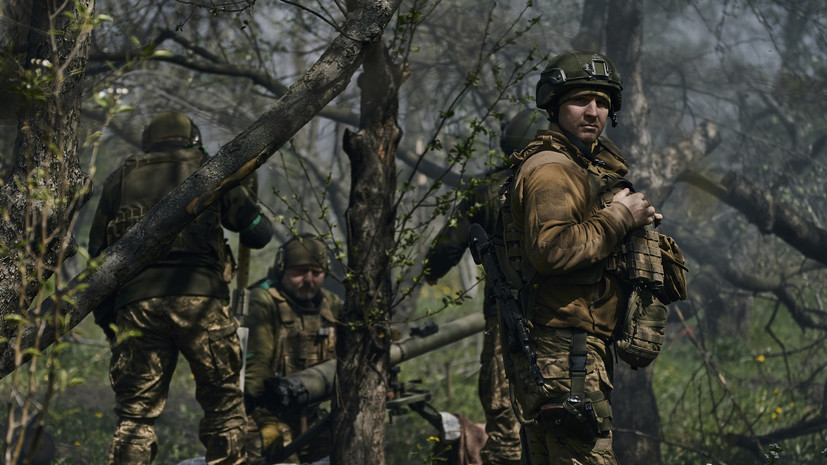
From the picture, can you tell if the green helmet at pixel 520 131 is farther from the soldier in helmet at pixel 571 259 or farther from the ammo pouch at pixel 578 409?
the ammo pouch at pixel 578 409

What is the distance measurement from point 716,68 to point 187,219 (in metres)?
8.37

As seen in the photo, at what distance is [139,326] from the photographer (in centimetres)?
466

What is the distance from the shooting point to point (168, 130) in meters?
5.10

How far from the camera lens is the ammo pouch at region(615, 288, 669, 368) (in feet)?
10.8

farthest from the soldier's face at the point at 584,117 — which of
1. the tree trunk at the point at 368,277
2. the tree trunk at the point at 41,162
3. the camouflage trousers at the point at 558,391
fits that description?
the tree trunk at the point at 41,162

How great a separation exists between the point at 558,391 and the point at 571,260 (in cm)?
50

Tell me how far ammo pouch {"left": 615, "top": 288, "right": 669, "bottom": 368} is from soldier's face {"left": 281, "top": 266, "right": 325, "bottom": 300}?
11.4ft

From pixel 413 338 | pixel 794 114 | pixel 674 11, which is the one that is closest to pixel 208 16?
pixel 413 338

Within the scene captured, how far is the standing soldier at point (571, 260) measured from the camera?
3.15 m

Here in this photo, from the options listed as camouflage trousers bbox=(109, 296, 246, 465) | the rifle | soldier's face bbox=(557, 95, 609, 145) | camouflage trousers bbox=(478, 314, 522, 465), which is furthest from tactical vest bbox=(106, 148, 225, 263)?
soldier's face bbox=(557, 95, 609, 145)

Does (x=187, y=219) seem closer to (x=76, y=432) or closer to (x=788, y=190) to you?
(x=76, y=432)

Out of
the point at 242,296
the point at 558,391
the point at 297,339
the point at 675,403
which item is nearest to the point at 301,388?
the point at 242,296

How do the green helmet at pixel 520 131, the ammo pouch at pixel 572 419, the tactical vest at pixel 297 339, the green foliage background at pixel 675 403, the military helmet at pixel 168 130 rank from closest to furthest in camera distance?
the ammo pouch at pixel 572 419
the military helmet at pixel 168 130
the green helmet at pixel 520 131
the tactical vest at pixel 297 339
the green foliage background at pixel 675 403

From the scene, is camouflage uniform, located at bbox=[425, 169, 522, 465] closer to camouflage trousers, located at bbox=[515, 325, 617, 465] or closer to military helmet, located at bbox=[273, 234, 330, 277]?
military helmet, located at bbox=[273, 234, 330, 277]
